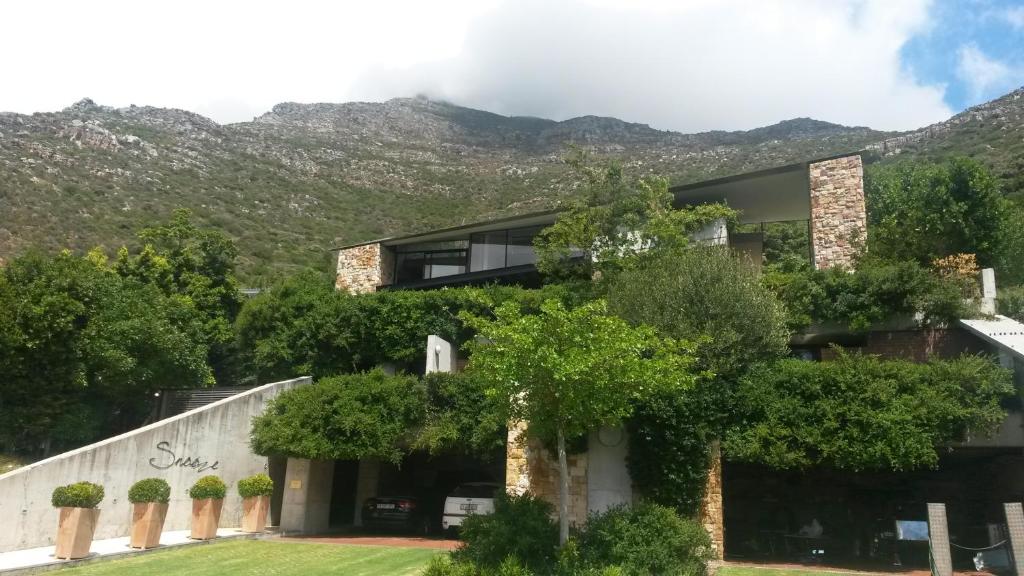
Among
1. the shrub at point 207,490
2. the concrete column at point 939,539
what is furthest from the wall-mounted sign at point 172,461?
the concrete column at point 939,539

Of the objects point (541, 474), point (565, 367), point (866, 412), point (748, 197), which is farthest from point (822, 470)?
point (565, 367)

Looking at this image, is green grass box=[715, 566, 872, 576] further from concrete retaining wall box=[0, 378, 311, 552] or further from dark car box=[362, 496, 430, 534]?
concrete retaining wall box=[0, 378, 311, 552]

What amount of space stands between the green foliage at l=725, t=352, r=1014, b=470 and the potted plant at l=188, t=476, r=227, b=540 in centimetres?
1147

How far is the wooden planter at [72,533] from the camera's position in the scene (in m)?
13.1

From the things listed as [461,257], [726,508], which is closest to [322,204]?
[461,257]

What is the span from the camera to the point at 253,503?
1786 cm

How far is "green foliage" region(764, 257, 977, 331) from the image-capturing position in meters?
17.0

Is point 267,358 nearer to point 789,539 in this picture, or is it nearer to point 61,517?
point 61,517

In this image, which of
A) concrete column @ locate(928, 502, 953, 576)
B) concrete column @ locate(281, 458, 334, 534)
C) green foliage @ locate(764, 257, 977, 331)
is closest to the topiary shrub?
concrete column @ locate(928, 502, 953, 576)

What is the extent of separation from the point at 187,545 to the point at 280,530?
11.7 feet

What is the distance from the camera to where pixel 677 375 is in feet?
40.2

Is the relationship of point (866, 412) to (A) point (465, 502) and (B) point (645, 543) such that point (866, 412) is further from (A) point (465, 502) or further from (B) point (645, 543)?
(A) point (465, 502)

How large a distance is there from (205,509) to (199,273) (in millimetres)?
19161

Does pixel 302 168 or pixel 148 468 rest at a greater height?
pixel 302 168
